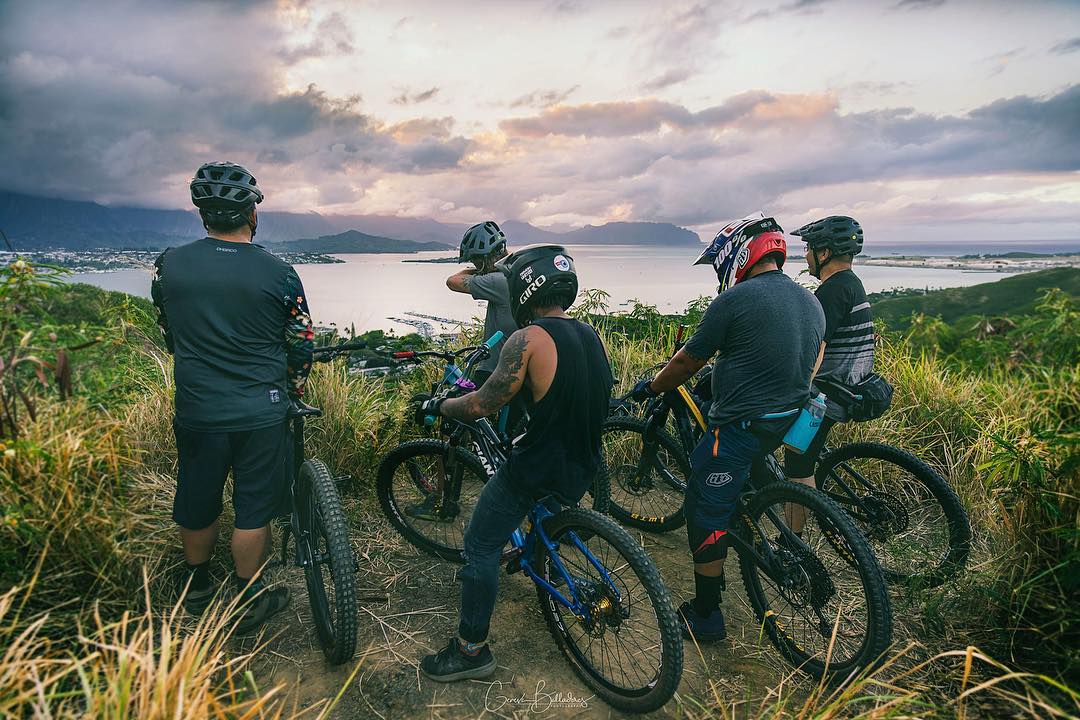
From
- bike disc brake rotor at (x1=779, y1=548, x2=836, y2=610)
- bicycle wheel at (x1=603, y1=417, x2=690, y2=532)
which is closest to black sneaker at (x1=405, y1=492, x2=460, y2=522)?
bicycle wheel at (x1=603, y1=417, x2=690, y2=532)

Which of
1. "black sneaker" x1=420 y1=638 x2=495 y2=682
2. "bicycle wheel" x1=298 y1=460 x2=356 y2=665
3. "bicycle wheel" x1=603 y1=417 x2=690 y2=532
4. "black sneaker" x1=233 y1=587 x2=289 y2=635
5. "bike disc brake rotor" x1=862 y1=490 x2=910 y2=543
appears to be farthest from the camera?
"bicycle wheel" x1=603 y1=417 x2=690 y2=532

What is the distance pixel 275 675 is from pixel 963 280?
110635mm

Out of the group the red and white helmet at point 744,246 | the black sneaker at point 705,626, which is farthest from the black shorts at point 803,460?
the red and white helmet at point 744,246

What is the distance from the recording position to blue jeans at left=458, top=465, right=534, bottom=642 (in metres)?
2.80

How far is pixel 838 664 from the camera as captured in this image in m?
2.86

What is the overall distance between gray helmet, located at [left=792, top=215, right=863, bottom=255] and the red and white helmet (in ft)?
3.09

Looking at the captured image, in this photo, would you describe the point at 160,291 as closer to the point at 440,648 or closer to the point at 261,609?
the point at 261,609

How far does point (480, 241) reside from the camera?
16.1 feet

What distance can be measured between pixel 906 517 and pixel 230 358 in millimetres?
4496

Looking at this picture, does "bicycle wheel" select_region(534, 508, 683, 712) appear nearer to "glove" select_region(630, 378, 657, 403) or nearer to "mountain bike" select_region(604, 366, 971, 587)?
"mountain bike" select_region(604, 366, 971, 587)

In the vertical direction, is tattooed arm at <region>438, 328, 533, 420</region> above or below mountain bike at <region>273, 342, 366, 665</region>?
above

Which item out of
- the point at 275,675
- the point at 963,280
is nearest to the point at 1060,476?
the point at 275,675

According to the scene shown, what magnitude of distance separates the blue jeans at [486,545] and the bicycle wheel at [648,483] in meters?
1.63

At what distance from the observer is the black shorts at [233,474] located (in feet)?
9.77
